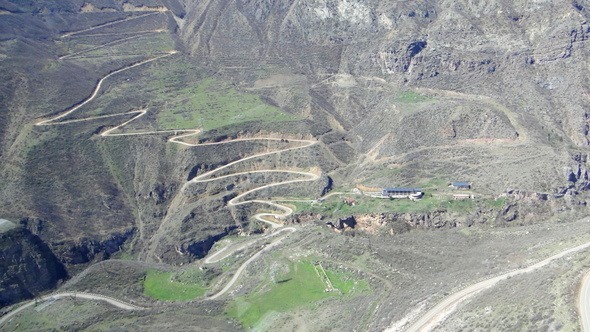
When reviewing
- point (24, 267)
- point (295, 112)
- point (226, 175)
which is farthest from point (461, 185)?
point (24, 267)

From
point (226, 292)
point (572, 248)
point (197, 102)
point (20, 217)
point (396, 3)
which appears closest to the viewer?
point (572, 248)

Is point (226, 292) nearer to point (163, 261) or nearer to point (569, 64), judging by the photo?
point (163, 261)

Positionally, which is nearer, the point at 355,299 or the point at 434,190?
the point at 355,299

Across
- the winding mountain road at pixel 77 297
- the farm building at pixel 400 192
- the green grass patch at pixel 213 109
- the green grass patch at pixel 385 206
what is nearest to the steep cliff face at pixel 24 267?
the winding mountain road at pixel 77 297

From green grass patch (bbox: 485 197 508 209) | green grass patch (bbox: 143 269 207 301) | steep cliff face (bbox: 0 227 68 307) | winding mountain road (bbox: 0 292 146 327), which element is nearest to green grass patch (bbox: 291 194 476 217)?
green grass patch (bbox: 485 197 508 209)

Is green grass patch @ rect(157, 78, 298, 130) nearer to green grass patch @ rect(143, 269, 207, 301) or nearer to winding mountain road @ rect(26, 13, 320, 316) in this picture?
winding mountain road @ rect(26, 13, 320, 316)

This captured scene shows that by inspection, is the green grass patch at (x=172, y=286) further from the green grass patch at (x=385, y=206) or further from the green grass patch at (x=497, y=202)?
the green grass patch at (x=497, y=202)

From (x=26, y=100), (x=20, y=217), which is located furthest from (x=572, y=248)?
(x=26, y=100)
